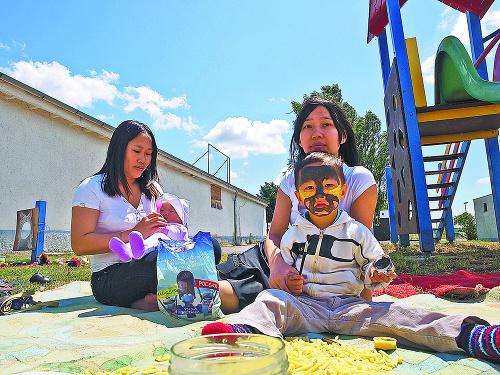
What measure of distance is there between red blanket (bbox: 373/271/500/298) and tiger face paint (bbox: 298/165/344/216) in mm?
1345

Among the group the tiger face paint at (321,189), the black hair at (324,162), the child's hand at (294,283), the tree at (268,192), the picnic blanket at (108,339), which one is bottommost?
the picnic blanket at (108,339)

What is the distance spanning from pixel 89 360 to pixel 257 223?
25002 millimetres

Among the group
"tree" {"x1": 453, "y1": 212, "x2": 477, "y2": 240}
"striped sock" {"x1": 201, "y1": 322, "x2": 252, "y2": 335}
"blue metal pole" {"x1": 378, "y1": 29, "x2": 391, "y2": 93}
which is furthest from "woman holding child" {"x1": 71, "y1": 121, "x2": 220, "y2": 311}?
"tree" {"x1": 453, "y1": 212, "x2": 477, "y2": 240}

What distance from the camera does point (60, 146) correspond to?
31.1 ft

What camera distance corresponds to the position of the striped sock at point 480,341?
1.33 meters

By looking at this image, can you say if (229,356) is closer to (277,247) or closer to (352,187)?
(277,247)

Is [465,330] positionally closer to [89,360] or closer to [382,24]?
[89,360]

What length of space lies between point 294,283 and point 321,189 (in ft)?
1.82

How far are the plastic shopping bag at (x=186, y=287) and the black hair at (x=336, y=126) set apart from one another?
118 cm

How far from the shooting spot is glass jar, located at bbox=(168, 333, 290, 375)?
0.56 metres

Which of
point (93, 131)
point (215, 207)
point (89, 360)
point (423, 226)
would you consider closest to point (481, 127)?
point (423, 226)

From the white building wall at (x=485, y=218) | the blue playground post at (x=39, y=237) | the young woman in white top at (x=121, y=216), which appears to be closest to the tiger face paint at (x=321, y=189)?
the young woman in white top at (x=121, y=216)

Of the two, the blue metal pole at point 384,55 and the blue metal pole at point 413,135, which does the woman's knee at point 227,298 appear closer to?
the blue metal pole at point 413,135

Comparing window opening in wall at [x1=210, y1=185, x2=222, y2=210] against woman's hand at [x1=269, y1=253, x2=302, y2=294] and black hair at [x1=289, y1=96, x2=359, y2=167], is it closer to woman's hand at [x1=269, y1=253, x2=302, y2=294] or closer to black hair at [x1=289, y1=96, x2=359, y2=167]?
black hair at [x1=289, y1=96, x2=359, y2=167]
